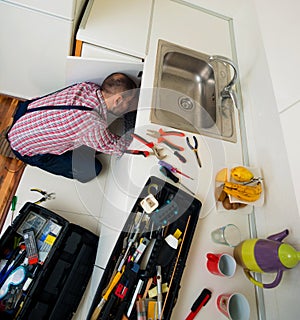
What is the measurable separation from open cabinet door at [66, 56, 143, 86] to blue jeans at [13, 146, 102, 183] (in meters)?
0.35

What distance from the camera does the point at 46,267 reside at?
964mm

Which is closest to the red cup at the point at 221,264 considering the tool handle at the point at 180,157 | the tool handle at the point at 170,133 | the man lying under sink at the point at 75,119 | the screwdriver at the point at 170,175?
the screwdriver at the point at 170,175

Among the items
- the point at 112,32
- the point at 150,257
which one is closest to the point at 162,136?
the point at 150,257

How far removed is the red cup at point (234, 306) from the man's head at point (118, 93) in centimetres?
81

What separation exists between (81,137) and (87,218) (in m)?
0.49

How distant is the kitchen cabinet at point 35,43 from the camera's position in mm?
949

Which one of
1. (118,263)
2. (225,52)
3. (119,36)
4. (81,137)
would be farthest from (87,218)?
(225,52)

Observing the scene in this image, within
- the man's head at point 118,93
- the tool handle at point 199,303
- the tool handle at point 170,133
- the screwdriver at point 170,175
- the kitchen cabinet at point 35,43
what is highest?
the kitchen cabinet at point 35,43

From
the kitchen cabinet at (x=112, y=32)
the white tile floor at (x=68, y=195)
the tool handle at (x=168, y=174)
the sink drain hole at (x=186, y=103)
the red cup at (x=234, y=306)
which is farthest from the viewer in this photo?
the white tile floor at (x=68, y=195)

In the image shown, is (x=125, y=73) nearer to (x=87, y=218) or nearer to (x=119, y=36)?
(x=119, y=36)

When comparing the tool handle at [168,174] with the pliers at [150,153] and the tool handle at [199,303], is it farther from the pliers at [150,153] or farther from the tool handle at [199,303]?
the tool handle at [199,303]

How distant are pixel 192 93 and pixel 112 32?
1.68 feet

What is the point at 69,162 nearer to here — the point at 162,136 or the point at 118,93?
the point at 118,93

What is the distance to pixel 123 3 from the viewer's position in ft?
3.75
